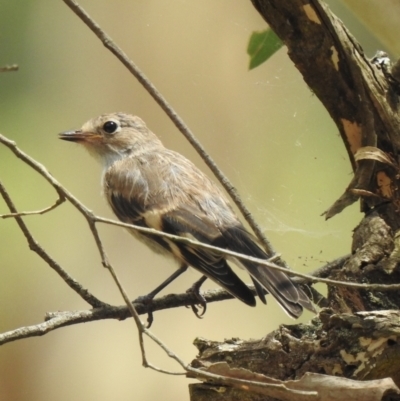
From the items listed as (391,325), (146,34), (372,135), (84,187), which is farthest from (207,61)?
(391,325)

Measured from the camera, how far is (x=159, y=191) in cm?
156

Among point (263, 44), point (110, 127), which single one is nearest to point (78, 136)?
point (110, 127)

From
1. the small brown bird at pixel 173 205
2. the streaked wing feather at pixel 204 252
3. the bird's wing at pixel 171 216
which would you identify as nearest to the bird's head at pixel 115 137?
the small brown bird at pixel 173 205

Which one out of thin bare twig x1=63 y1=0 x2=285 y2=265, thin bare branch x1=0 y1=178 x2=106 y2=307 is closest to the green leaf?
thin bare twig x1=63 y1=0 x2=285 y2=265

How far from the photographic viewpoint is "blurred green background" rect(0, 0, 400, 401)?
2.14m

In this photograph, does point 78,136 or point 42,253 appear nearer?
point 42,253

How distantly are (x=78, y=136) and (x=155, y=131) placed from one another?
570mm

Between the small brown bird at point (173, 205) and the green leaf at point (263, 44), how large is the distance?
0.35 meters

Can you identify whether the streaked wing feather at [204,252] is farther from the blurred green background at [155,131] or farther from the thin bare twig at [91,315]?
the blurred green background at [155,131]

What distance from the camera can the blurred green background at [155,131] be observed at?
2145 millimetres

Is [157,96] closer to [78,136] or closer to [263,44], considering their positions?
[263,44]

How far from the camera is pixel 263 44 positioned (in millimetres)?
1566

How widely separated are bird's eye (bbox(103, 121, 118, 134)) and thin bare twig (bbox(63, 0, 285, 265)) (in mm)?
537

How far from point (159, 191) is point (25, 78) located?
1.03 metres
